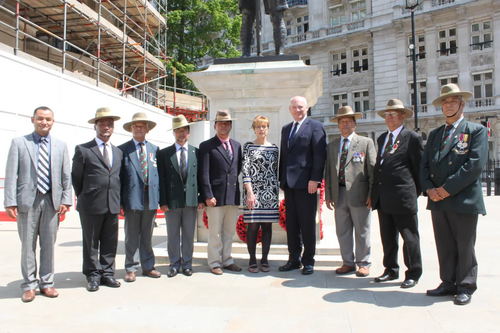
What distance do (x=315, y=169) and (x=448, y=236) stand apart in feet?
4.84

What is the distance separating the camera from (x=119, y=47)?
20.8 m

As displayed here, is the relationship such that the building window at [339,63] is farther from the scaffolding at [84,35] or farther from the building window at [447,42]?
the scaffolding at [84,35]

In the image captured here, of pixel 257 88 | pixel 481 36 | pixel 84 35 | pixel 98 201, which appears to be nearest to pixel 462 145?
pixel 257 88

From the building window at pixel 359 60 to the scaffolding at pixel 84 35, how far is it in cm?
1508

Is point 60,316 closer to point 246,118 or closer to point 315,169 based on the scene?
point 315,169

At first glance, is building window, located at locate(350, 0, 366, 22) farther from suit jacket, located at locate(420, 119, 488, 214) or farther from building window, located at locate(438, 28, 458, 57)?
suit jacket, located at locate(420, 119, 488, 214)

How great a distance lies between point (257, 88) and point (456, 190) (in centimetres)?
290

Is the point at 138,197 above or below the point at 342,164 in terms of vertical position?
below

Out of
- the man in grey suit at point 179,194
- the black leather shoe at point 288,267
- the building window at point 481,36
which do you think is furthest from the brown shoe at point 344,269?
the building window at point 481,36

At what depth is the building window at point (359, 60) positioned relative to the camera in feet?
105

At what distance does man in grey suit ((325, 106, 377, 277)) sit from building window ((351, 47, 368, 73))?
29.3 m

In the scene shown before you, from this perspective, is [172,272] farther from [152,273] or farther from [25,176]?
[25,176]

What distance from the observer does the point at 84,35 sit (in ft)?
62.2

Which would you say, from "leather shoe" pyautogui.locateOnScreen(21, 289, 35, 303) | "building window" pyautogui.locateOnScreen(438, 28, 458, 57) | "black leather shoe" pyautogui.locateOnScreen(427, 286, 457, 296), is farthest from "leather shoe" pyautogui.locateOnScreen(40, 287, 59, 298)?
"building window" pyautogui.locateOnScreen(438, 28, 458, 57)
